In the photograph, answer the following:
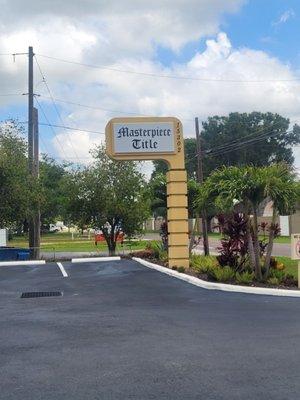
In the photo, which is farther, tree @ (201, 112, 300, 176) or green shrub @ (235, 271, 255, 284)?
tree @ (201, 112, 300, 176)

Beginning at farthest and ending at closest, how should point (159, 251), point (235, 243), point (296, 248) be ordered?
1. point (159, 251)
2. point (235, 243)
3. point (296, 248)

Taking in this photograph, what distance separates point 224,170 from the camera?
14797 mm

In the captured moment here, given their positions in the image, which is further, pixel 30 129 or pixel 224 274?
pixel 30 129

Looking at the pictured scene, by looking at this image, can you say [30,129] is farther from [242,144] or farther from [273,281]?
[242,144]

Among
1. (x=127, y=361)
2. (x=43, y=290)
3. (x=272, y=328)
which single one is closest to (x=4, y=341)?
(x=127, y=361)

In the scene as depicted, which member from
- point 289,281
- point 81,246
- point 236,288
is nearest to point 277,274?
point 289,281

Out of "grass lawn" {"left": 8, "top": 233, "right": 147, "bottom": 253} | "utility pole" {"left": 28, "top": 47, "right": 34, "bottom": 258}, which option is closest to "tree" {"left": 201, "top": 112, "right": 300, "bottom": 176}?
"grass lawn" {"left": 8, "top": 233, "right": 147, "bottom": 253}

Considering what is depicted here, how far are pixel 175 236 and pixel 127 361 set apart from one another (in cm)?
1210

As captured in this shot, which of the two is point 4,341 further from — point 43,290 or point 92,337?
point 43,290

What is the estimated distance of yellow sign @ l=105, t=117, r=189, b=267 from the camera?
18516 mm

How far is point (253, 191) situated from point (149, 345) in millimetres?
7513

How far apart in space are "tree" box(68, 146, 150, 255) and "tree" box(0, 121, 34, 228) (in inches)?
74.6

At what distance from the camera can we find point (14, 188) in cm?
2566

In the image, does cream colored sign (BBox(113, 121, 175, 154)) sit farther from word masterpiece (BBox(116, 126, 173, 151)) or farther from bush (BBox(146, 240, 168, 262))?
bush (BBox(146, 240, 168, 262))
